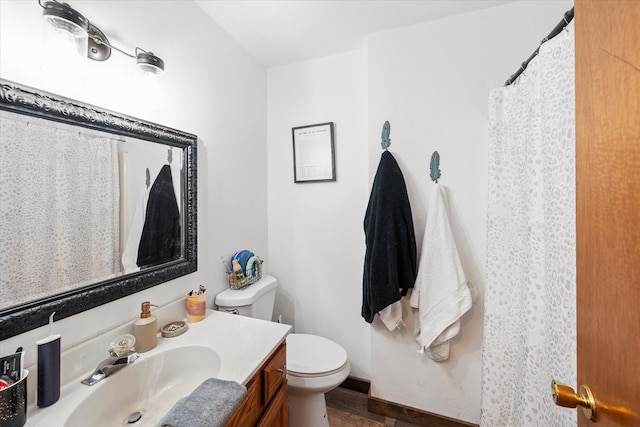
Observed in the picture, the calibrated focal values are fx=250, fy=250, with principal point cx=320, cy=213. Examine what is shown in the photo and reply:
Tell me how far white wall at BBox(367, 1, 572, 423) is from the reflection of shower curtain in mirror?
4.35 feet

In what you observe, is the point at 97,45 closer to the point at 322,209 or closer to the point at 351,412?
the point at 322,209

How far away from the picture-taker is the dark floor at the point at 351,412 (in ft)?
5.04

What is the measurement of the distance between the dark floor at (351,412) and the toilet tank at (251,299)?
745 mm

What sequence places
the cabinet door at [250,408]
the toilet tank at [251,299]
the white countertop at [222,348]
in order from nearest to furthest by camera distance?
the white countertop at [222,348] < the cabinet door at [250,408] < the toilet tank at [251,299]

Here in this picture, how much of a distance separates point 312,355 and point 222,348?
0.66 meters

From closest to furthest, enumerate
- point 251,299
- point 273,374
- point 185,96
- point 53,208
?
point 53,208
point 273,374
point 185,96
point 251,299

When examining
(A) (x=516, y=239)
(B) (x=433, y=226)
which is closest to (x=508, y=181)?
(A) (x=516, y=239)

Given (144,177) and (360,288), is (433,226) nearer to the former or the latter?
(360,288)

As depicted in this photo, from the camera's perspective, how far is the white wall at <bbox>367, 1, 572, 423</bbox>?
1355mm

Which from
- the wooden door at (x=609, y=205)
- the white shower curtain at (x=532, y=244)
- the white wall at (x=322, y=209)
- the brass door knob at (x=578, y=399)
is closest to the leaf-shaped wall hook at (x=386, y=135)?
the white wall at (x=322, y=209)

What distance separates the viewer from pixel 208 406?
0.63 meters

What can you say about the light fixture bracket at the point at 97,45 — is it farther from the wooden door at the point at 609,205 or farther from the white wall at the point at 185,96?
the wooden door at the point at 609,205

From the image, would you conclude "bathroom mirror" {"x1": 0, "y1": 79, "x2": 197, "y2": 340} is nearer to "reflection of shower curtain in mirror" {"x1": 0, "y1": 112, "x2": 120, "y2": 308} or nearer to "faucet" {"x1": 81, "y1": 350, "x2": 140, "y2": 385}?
"reflection of shower curtain in mirror" {"x1": 0, "y1": 112, "x2": 120, "y2": 308}

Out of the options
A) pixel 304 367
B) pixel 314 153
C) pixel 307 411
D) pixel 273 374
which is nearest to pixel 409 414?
pixel 307 411
